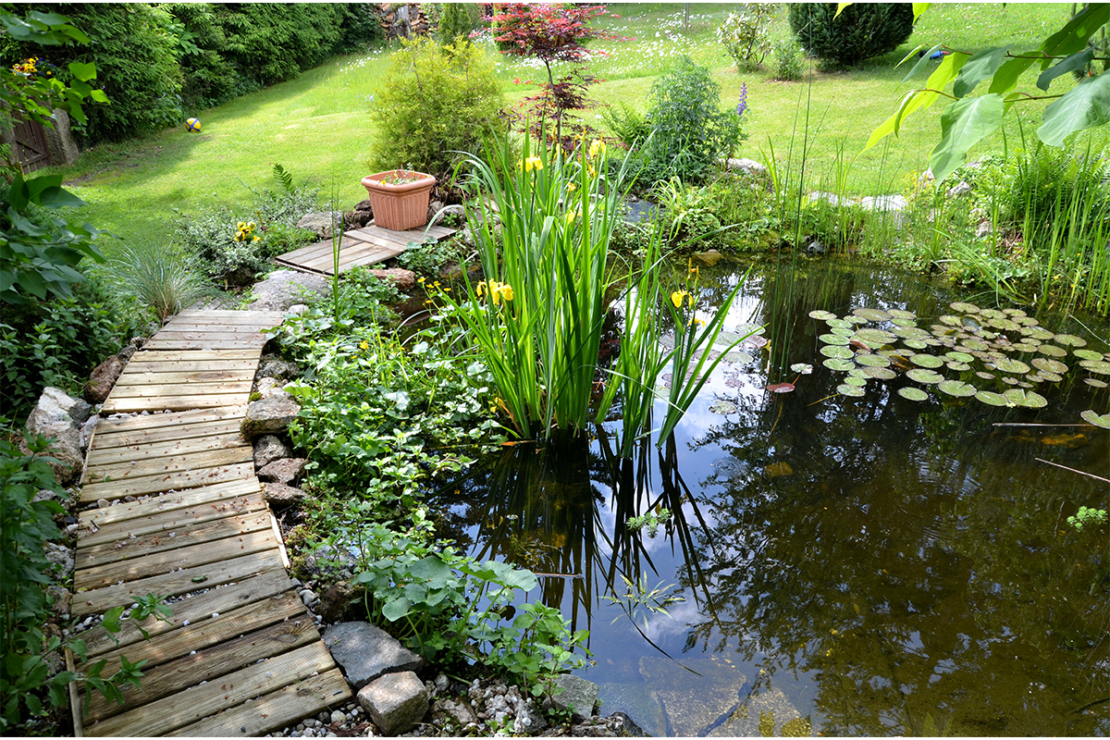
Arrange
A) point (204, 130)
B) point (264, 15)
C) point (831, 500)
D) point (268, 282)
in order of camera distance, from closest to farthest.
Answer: point (831, 500)
point (268, 282)
point (204, 130)
point (264, 15)

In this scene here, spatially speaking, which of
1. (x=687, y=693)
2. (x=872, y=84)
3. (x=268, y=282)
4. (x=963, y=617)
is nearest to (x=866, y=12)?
(x=872, y=84)

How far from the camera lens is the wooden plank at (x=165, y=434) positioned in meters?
2.72

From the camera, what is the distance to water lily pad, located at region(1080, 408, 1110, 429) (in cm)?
311

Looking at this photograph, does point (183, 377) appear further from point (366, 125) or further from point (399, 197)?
point (366, 125)

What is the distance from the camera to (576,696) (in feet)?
6.01

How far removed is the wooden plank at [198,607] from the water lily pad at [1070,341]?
412 centimetres

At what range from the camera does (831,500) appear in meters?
2.72

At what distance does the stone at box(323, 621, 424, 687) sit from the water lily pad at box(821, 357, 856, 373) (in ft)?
8.96

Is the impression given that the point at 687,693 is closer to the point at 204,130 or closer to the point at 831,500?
the point at 831,500

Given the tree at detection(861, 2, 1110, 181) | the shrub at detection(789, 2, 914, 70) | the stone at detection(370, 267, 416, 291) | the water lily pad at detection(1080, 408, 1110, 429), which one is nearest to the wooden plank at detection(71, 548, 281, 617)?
the tree at detection(861, 2, 1110, 181)

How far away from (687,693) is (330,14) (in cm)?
1319

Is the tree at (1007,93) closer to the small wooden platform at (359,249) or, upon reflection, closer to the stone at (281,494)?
the stone at (281,494)

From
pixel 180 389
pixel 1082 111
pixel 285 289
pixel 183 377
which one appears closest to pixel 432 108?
pixel 285 289

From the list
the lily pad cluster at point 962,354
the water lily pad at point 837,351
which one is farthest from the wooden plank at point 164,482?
the water lily pad at point 837,351
